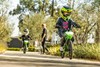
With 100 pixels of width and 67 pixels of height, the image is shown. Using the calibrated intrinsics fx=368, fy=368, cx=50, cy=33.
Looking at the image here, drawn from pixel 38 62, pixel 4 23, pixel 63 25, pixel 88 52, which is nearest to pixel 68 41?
pixel 63 25

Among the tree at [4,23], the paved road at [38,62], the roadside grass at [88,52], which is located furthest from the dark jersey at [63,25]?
the tree at [4,23]

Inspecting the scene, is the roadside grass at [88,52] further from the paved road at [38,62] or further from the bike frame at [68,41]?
the bike frame at [68,41]

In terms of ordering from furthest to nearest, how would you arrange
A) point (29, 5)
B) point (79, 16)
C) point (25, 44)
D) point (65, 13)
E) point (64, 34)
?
point (29, 5), point (79, 16), point (25, 44), point (64, 34), point (65, 13)

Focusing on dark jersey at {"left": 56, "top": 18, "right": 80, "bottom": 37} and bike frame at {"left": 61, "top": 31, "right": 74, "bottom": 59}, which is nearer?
dark jersey at {"left": 56, "top": 18, "right": 80, "bottom": 37}

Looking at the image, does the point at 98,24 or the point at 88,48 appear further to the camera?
the point at 98,24

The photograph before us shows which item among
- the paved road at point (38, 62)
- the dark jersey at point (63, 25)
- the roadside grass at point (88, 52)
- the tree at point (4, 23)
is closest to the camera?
the paved road at point (38, 62)

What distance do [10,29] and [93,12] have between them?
3525 centimetres

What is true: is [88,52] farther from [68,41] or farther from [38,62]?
[38,62]

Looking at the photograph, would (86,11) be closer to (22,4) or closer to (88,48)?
(88,48)

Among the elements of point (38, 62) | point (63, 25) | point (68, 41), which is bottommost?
point (38, 62)

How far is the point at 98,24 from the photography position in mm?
33188

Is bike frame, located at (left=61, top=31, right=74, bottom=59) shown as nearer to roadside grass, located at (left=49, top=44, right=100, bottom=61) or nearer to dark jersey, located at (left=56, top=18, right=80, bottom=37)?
dark jersey, located at (left=56, top=18, right=80, bottom=37)

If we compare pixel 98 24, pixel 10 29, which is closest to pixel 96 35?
pixel 98 24

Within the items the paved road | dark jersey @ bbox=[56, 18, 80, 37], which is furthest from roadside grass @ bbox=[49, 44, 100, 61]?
dark jersey @ bbox=[56, 18, 80, 37]
